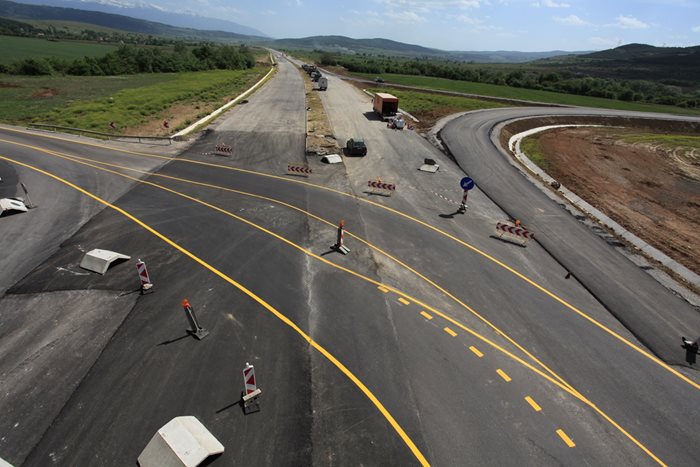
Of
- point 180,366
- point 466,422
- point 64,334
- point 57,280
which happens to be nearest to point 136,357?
point 180,366

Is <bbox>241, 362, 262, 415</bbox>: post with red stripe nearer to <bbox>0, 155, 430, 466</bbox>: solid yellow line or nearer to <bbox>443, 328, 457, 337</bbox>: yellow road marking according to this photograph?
<bbox>0, 155, 430, 466</bbox>: solid yellow line

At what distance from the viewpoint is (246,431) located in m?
9.24

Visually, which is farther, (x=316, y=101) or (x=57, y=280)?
(x=316, y=101)

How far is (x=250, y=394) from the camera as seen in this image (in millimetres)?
9953

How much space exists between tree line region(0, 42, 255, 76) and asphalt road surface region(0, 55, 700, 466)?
93.5 m

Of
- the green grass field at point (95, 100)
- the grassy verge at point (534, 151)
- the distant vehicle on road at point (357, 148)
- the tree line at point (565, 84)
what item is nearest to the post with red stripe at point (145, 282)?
the distant vehicle on road at point (357, 148)

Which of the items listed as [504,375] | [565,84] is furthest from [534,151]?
[565,84]

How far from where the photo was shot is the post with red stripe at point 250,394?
966 centimetres

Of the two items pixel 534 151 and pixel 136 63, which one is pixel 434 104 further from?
pixel 136 63

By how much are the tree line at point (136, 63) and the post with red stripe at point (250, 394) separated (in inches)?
4518

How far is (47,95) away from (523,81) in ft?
407

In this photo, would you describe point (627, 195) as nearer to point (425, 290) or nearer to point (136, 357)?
point (425, 290)

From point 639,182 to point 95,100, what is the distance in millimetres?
74265

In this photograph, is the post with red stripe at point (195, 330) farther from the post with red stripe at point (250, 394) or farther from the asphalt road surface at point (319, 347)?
the post with red stripe at point (250, 394)
